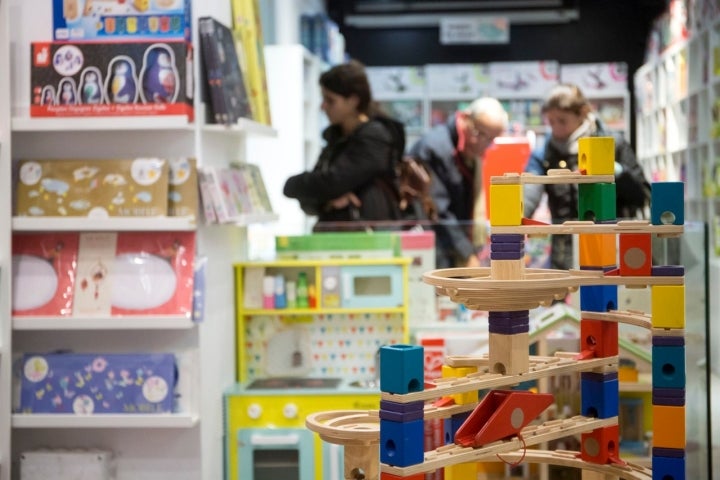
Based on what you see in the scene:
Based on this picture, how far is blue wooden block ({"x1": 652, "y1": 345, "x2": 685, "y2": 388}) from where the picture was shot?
2.74 m

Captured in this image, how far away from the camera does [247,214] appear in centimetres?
410

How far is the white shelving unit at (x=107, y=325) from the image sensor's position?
363 centimetres

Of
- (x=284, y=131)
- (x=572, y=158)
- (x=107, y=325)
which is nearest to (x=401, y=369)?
(x=107, y=325)

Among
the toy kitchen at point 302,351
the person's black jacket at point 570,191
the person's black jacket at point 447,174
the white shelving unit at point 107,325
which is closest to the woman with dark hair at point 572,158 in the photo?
the person's black jacket at point 570,191

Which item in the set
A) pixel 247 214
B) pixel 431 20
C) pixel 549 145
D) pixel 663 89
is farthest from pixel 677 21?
pixel 247 214

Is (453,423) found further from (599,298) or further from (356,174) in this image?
(356,174)

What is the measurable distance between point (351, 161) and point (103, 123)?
1412mm

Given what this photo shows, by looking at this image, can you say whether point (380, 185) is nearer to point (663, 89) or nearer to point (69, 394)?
point (69, 394)

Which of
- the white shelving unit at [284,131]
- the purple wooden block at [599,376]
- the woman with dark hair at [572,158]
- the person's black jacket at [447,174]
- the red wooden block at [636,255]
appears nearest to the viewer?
the red wooden block at [636,255]

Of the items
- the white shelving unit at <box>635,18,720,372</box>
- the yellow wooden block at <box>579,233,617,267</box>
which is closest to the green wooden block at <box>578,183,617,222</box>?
the yellow wooden block at <box>579,233,617,267</box>

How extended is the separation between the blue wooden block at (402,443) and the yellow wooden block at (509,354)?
1.03ft

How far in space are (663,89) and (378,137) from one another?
6.44m

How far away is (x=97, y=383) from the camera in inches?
145

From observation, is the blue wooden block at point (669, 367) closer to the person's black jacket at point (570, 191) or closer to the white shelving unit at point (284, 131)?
the person's black jacket at point (570, 191)
